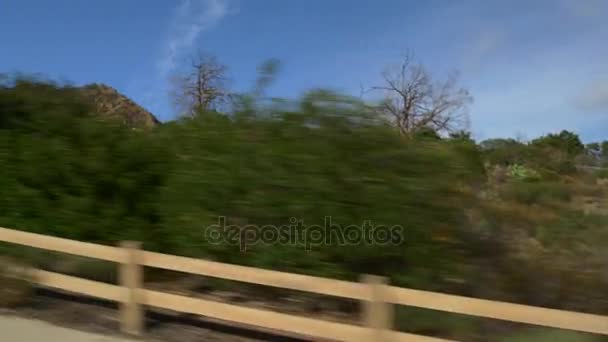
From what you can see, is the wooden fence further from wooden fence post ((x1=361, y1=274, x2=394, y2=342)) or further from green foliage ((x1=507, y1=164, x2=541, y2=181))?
green foliage ((x1=507, y1=164, x2=541, y2=181))

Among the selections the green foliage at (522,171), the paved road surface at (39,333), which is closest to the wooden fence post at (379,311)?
the paved road surface at (39,333)

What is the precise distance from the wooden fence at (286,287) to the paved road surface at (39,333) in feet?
1.14

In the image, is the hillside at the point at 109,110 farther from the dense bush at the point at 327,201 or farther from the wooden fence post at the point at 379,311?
the wooden fence post at the point at 379,311

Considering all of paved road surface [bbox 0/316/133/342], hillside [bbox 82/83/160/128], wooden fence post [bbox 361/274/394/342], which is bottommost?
paved road surface [bbox 0/316/133/342]

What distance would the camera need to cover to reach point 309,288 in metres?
5.18

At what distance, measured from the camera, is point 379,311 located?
4.86m

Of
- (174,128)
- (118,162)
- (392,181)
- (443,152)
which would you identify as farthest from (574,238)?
(118,162)

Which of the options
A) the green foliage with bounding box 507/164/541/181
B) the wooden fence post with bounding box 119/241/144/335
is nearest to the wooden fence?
the wooden fence post with bounding box 119/241/144/335

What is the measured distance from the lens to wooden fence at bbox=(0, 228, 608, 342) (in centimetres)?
449

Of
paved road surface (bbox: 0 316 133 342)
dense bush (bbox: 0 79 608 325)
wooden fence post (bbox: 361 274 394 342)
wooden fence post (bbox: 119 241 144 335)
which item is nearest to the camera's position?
wooden fence post (bbox: 361 274 394 342)

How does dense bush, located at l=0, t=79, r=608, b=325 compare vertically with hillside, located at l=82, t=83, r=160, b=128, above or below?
below

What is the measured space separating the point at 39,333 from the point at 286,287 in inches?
101

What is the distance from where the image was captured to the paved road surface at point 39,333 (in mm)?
5598

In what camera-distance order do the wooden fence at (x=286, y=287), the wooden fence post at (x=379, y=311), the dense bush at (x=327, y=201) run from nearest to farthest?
the wooden fence at (x=286, y=287) → the wooden fence post at (x=379, y=311) → the dense bush at (x=327, y=201)
